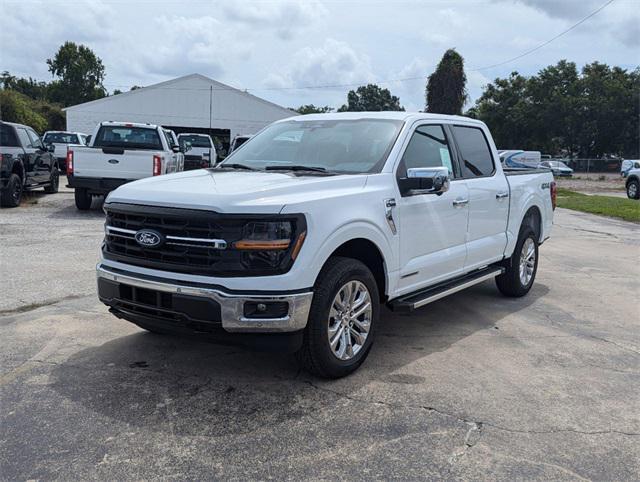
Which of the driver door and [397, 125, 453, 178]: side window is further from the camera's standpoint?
[397, 125, 453, 178]: side window

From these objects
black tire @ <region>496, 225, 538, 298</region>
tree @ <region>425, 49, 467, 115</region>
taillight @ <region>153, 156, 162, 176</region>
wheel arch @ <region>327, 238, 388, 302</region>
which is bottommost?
black tire @ <region>496, 225, 538, 298</region>

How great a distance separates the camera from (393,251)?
15.2 ft

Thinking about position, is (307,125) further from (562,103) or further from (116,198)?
(562,103)

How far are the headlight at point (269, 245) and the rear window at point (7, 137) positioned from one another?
1169cm

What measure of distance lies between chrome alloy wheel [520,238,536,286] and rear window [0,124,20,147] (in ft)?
37.6

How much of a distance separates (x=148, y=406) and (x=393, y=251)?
2.08 metres

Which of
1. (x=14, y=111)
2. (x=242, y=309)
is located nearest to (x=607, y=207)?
(x=242, y=309)

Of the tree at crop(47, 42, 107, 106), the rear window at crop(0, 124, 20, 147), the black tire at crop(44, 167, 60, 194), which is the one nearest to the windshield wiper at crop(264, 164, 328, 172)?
the rear window at crop(0, 124, 20, 147)

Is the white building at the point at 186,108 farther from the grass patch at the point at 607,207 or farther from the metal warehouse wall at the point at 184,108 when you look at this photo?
the grass patch at the point at 607,207

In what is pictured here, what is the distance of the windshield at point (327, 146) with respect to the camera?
4914mm

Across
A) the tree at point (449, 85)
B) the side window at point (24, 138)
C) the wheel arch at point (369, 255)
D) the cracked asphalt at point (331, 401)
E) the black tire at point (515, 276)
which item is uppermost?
the tree at point (449, 85)

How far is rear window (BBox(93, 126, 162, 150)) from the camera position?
13711mm

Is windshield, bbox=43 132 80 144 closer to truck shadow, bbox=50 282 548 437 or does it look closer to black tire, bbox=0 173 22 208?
black tire, bbox=0 173 22 208

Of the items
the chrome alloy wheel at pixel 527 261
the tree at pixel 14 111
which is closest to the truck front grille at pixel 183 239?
the chrome alloy wheel at pixel 527 261
